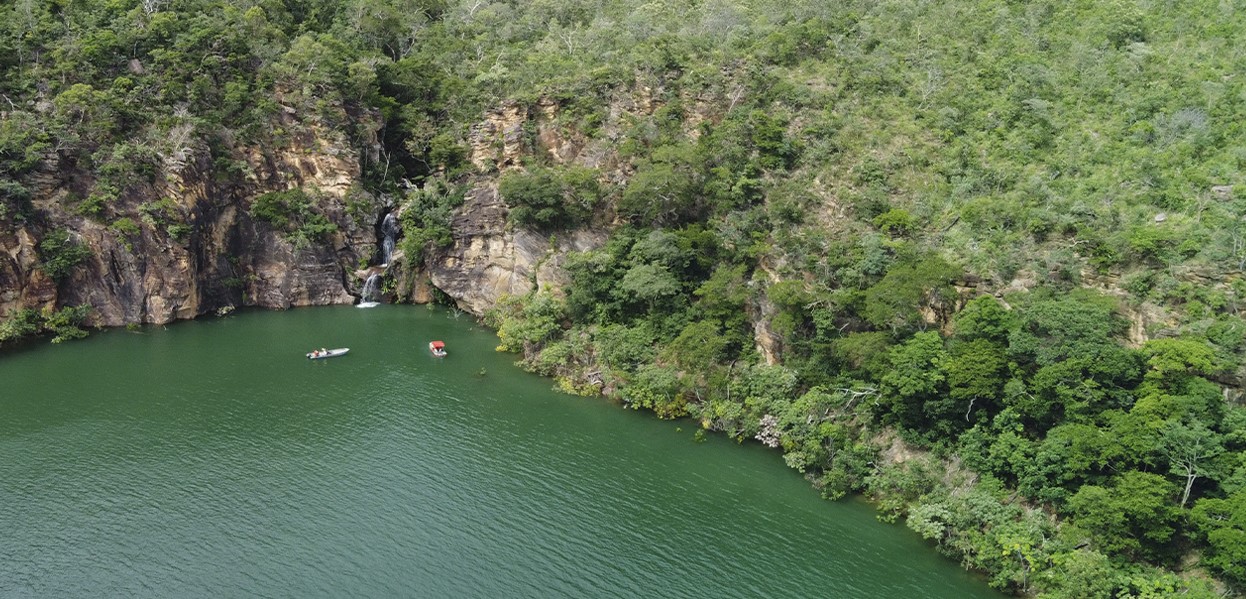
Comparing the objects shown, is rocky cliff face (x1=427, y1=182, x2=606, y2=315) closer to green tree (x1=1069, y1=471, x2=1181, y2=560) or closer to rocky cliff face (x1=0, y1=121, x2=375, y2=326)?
rocky cliff face (x1=0, y1=121, x2=375, y2=326)

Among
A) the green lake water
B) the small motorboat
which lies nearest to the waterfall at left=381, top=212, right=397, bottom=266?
the small motorboat

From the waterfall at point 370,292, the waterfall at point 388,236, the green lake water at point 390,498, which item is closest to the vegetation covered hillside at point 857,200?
the green lake water at point 390,498

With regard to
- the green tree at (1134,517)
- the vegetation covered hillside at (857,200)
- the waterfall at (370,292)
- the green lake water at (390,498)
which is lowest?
the green lake water at (390,498)

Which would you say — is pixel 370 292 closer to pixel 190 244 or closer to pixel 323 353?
pixel 190 244

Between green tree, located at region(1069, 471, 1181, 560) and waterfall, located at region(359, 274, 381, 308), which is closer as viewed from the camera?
green tree, located at region(1069, 471, 1181, 560)

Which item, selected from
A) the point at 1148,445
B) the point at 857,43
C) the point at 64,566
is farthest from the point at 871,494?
the point at 857,43

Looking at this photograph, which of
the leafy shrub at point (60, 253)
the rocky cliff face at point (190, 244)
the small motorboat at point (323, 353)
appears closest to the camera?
the small motorboat at point (323, 353)

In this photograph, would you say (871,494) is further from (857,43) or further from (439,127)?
(439,127)

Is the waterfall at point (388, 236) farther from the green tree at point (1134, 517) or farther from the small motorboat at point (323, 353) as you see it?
the green tree at point (1134, 517)
